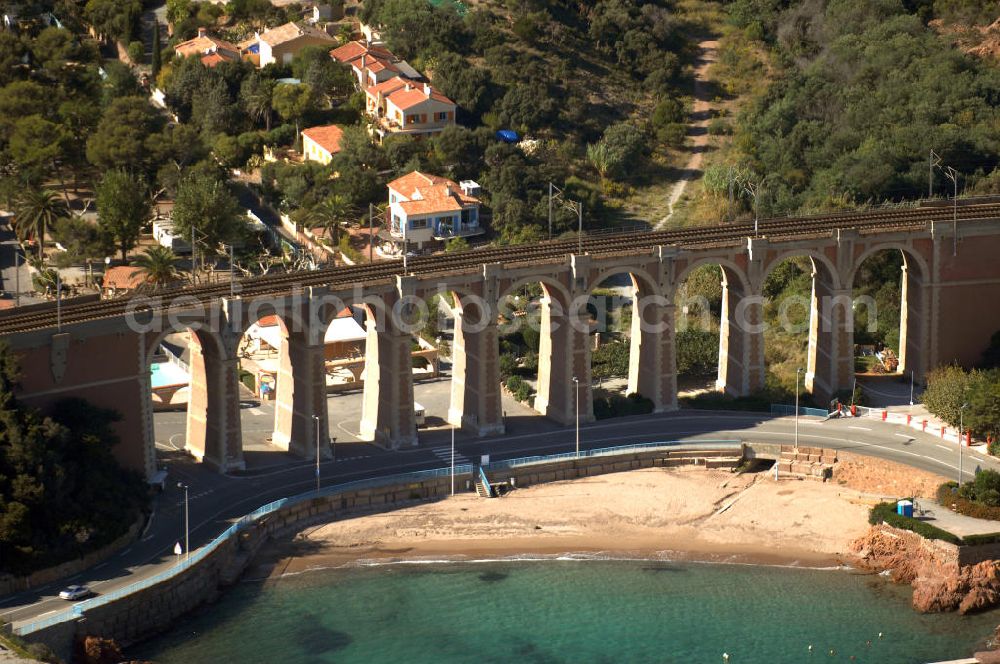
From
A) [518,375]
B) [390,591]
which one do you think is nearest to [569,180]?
[518,375]

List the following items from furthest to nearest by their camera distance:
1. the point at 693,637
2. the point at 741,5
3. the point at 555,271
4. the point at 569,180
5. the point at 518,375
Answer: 1. the point at 741,5
2. the point at 569,180
3. the point at 518,375
4. the point at 555,271
5. the point at 693,637

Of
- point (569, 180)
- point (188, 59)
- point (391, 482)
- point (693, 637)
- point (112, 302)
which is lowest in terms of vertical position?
point (693, 637)

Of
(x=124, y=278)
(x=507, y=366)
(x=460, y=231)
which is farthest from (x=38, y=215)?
(x=507, y=366)

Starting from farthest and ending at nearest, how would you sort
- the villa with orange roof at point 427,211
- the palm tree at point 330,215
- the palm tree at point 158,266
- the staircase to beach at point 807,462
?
the palm tree at point 330,215 → the villa with orange roof at point 427,211 → the palm tree at point 158,266 → the staircase to beach at point 807,462

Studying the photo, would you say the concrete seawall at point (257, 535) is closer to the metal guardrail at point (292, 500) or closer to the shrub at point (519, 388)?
the metal guardrail at point (292, 500)

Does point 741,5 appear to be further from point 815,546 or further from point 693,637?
point 693,637

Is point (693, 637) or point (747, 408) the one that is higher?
point (747, 408)

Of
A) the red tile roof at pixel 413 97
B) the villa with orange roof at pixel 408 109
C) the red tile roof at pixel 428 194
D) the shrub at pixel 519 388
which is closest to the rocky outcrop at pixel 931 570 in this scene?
the shrub at pixel 519 388

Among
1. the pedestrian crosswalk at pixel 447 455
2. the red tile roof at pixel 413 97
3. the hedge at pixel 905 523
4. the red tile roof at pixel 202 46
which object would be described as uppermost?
the red tile roof at pixel 202 46
